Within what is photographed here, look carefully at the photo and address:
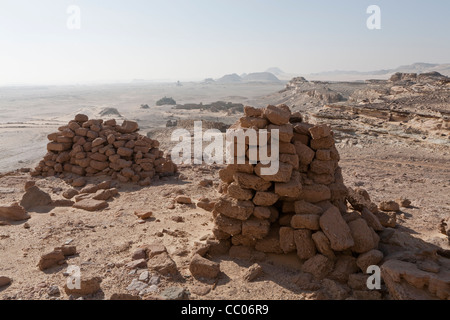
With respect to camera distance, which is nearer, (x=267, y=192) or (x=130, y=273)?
(x=130, y=273)

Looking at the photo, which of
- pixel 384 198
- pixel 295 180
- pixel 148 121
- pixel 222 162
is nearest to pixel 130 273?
pixel 295 180

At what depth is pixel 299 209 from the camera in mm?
4977

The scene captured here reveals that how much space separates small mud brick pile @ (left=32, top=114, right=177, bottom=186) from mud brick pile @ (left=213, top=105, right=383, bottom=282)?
495cm

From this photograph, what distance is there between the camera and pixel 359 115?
1731 centimetres

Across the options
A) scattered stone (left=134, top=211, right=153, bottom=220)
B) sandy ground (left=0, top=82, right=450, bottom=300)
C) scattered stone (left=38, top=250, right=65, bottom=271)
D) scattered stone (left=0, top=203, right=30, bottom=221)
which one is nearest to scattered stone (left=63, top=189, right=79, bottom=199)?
sandy ground (left=0, top=82, right=450, bottom=300)

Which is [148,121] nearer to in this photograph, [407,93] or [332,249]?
[407,93]

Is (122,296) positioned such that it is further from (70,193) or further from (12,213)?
(70,193)

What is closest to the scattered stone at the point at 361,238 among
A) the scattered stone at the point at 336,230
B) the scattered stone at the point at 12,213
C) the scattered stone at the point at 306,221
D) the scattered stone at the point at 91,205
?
the scattered stone at the point at 336,230

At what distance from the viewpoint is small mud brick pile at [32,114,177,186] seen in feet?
32.9

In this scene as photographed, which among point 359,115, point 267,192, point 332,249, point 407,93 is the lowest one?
point 332,249

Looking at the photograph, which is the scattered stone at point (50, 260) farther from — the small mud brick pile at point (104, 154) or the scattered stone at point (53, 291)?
the small mud brick pile at point (104, 154)

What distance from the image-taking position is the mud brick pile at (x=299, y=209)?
15.1 ft

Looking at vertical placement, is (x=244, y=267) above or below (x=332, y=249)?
below

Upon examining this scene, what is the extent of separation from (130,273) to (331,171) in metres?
3.58
